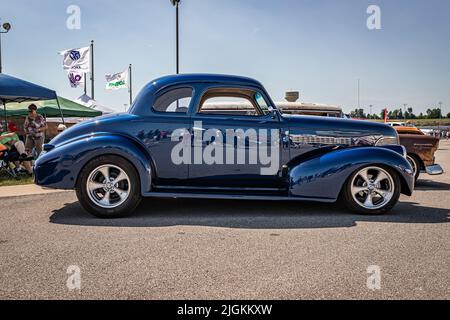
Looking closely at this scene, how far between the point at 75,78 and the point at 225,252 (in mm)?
20573

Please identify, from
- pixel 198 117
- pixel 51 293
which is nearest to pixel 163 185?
pixel 198 117

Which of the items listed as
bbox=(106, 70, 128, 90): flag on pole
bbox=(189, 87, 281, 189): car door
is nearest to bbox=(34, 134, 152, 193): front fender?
bbox=(189, 87, 281, 189): car door

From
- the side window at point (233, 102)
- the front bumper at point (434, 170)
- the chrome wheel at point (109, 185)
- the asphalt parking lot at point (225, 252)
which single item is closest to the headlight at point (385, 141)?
the asphalt parking lot at point (225, 252)

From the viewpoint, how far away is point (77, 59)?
21.7m

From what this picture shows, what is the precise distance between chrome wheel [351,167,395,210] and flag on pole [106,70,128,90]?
2415cm

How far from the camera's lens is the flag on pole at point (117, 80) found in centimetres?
2706

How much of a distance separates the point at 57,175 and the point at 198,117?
75.3 inches

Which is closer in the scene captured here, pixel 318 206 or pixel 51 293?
pixel 51 293

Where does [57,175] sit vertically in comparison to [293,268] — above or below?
above

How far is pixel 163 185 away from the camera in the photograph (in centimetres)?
520

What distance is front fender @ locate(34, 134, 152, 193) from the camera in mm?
4891

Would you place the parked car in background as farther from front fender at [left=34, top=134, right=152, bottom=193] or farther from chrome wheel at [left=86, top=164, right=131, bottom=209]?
chrome wheel at [left=86, top=164, right=131, bottom=209]

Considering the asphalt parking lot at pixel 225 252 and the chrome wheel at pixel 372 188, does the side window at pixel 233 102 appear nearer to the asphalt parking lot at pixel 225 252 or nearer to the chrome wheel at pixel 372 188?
the asphalt parking lot at pixel 225 252
